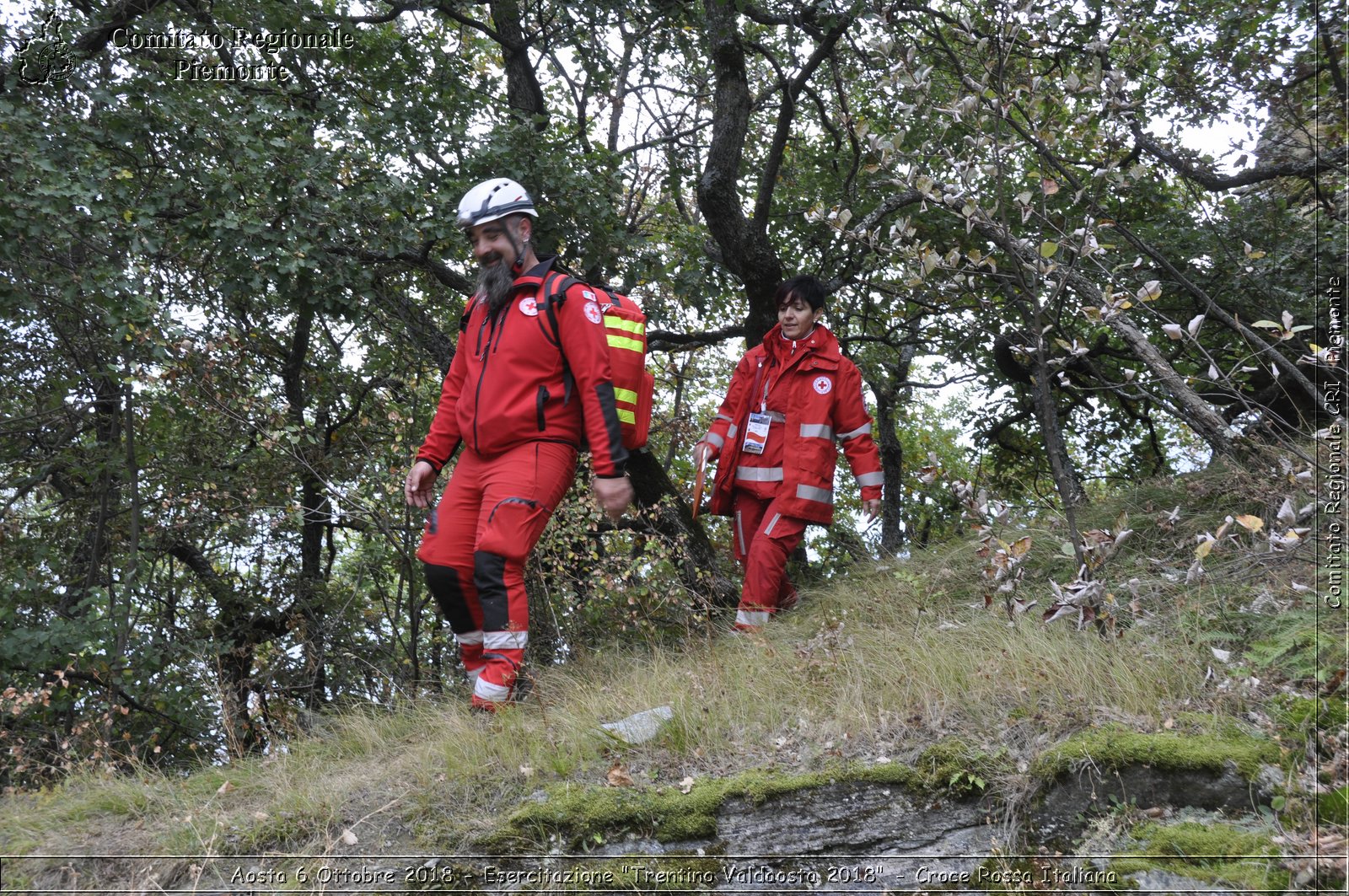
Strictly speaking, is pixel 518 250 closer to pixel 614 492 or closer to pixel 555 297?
pixel 555 297

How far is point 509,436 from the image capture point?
174 inches

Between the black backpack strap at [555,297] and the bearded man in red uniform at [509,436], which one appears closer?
the bearded man in red uniform at [509,436]

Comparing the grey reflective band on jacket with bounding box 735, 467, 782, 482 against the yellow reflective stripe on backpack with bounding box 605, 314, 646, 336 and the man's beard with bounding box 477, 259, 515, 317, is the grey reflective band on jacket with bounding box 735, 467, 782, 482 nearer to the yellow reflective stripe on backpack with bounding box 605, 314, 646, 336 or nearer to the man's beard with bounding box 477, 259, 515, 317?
the yellow reflective stripe on backpack with bounding box 605, 314, 646, 336

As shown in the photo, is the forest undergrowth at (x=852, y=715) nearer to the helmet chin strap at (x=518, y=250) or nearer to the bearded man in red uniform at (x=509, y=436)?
the bearded man in red uniform at (x=509, y=436)

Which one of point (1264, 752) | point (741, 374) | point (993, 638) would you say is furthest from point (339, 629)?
point (1264, 752)

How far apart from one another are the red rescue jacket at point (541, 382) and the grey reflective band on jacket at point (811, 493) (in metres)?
1.60

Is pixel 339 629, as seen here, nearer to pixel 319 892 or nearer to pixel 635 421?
pixel 635 421

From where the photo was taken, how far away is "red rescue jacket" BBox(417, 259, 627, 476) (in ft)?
14.5

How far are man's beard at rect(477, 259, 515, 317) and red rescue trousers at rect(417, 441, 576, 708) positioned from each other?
2.26 ft

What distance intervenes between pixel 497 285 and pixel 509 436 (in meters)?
0.73

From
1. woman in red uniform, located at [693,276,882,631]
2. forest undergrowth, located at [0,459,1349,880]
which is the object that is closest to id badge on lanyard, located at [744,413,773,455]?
woman in red uniform, located at [693,276,882,631]

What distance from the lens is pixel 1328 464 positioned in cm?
391

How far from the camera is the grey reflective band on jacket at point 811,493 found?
573cm

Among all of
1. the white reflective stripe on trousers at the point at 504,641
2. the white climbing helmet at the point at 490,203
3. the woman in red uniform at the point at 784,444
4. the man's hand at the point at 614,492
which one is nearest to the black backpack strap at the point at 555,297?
the white climbing helmet at the point at 490,203
